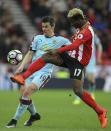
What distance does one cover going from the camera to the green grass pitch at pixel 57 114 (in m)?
11.4

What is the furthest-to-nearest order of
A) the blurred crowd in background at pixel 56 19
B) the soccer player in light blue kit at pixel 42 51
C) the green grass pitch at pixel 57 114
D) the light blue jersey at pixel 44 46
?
the blurred crowd in background at pixel 56 19 → the light blue jersey at pixel 44 46 → the soccer player in light blue kit at pixel 42 51 → the green grass pitch at pixel 57 114

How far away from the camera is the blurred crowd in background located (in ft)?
82.5

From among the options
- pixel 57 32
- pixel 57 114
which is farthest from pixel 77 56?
pixel 57 32

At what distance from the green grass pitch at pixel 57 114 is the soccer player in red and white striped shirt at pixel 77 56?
591mm

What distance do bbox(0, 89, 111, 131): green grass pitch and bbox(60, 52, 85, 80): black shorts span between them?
0.93 metres

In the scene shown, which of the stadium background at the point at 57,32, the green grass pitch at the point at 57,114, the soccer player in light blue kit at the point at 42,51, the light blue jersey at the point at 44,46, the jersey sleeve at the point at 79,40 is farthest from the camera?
the stadium background at the point at 57,32

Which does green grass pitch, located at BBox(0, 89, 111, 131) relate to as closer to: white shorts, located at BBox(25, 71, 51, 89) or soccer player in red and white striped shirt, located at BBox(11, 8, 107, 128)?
soccer player in red and white striped shirt, located at BBox(11, 8, 107, 128)

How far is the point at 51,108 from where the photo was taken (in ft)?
52.0

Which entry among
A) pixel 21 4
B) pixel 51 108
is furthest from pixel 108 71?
pixel 51 108

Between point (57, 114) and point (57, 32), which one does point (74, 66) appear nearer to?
point (57, 114)

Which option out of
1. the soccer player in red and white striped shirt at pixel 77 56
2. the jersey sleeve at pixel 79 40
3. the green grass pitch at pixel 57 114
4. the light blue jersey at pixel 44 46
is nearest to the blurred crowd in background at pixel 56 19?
the green grass pitch at pixel 57 114

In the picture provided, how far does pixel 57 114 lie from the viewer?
14.1 m

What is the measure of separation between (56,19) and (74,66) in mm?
14767

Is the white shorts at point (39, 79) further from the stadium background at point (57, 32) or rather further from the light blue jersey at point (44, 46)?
the stadium background at point (57, 32)
